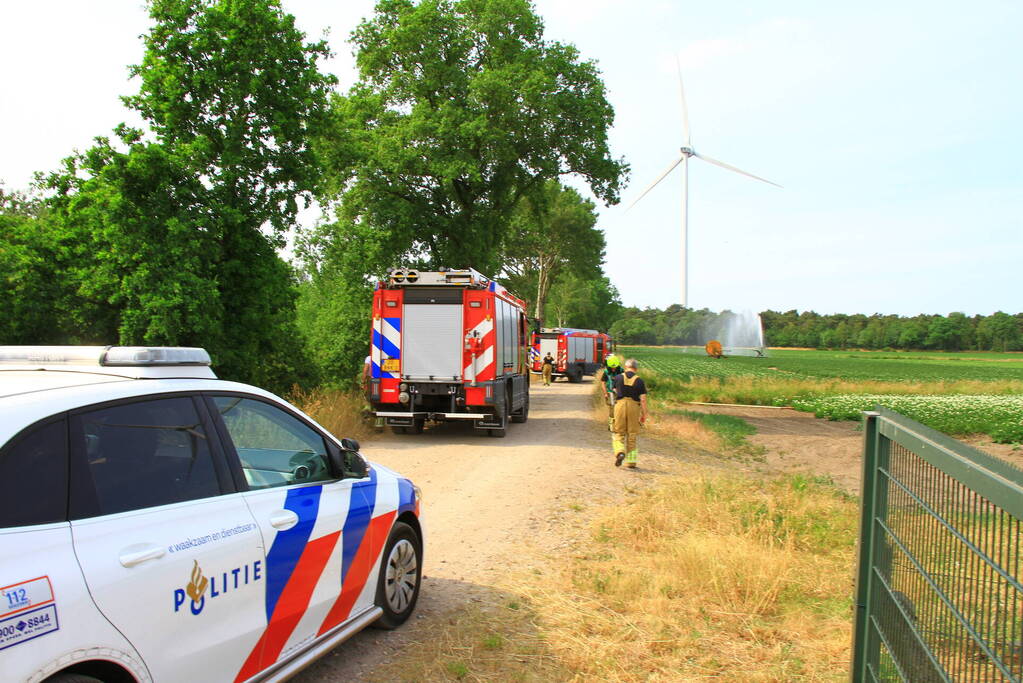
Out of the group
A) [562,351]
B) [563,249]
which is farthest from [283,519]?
[563,249]

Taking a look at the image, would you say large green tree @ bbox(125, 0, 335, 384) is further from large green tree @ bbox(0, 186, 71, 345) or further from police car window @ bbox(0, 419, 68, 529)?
police car window @ bbox(0, 419, 68, 529)

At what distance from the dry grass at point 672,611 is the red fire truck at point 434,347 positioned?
23.0 ft

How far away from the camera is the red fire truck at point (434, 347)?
570 inches

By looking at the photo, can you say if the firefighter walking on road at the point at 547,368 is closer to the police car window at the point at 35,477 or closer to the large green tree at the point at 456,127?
the large green tree at the point at 456,127

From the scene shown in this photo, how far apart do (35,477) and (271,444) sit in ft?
6.59

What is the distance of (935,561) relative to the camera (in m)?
2.34

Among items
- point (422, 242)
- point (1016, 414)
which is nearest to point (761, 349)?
point (1016, 414)

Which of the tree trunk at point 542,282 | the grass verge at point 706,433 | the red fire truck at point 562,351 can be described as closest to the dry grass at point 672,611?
the grass verge at point 706,433

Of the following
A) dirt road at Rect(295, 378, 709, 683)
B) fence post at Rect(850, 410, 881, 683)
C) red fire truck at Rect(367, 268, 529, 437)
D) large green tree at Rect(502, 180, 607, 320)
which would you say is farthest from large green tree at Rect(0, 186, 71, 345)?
large green tree at Rect(502, 180, 607, 320)

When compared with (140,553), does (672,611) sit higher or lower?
lower

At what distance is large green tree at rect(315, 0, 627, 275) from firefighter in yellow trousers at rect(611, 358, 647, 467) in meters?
12.9

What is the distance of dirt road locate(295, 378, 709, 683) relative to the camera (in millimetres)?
5074

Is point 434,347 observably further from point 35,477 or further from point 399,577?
point 35,477

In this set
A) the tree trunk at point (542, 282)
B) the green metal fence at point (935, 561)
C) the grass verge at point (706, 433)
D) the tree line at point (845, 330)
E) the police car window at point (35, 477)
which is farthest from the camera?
the tree line at point (845, 330)
